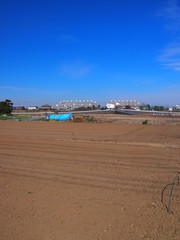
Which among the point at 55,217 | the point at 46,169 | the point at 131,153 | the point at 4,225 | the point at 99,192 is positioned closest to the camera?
the point at 4,225

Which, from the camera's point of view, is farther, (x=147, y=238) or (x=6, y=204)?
(x=6, y=204)

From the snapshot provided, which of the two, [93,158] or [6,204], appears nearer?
[6,204]

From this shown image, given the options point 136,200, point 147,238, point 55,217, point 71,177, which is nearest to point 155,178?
point 136,200

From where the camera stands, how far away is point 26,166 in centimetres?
733

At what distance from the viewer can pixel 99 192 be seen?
5141mm

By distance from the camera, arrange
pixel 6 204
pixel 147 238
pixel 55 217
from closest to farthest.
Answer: pixel 147 238 → pixel 55 217 → pixel 6 204

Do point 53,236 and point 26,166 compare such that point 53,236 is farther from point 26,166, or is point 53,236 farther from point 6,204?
point 26,166

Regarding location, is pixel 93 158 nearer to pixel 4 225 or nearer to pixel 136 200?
pixel 136 200

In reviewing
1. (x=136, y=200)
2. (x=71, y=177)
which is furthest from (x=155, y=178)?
(x=71, y=177)

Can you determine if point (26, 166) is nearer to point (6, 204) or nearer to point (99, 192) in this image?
point (6, 204)

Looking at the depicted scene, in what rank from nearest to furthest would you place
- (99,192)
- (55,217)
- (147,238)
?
(147,238), (55,217), (99,192)

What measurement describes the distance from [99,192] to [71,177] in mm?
1319

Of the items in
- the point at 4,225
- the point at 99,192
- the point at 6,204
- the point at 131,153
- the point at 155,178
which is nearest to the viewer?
the point at 4,225

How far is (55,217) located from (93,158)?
4.53 meters
